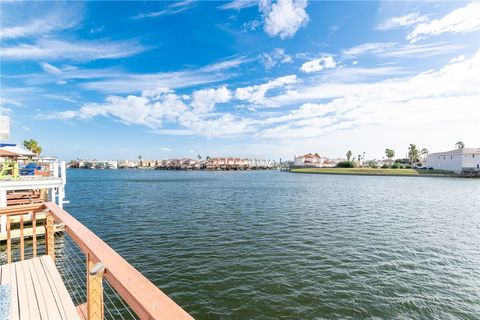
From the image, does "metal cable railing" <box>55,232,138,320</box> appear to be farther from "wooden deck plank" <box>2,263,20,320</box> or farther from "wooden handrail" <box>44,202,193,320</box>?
"wooden handrail" <box>44,202,193,320</box>

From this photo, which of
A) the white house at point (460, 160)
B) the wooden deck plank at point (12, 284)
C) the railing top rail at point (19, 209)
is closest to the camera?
the wooden deck plank at point (12, 284)

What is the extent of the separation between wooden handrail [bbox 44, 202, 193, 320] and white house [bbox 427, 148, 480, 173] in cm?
10680

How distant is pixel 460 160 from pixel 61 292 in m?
109

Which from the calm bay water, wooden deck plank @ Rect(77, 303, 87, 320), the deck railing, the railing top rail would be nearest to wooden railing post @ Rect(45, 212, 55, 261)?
the railing top rail

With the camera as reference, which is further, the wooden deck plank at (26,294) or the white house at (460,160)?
the white house at (460,160)

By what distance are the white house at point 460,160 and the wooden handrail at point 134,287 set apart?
107m

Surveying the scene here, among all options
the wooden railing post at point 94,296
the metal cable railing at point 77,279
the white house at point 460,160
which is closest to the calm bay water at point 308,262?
the metal cable railing at point 77,279

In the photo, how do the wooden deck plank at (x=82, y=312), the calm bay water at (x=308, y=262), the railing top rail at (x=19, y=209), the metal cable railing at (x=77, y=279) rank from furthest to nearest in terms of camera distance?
1. the calm bay water at (x=308, y=262)
2. the metal cable railing at (x=77, y=279)
3. the railing top rail at (x=19, y=209)
4. the wooden deck plank at (x=82, y=312)

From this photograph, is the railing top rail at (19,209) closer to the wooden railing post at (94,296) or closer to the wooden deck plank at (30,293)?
the wooden deck plank at (30,293)

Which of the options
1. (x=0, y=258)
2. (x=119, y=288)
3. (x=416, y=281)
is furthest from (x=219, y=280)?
(x=0, y=258)

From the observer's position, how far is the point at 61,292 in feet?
10.1

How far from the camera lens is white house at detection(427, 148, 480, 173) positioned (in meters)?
77.5

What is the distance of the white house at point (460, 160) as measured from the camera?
3051 inches

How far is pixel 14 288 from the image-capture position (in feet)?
10.3
